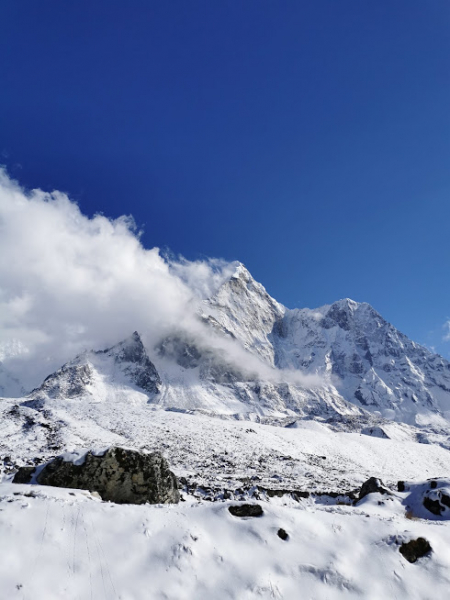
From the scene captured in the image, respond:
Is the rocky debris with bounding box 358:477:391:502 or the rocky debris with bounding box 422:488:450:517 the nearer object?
the rocky debris with bounding box 422:488:450:517

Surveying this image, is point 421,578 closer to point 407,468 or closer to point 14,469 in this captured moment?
point 14,469

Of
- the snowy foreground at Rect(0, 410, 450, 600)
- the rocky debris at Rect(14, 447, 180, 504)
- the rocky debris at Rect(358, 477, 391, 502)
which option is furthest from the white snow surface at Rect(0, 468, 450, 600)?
the rocky debris at Rect(358, 477, 391, 502)

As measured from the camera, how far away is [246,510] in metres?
10.3

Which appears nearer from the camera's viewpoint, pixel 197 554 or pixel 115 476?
pixel 197 554

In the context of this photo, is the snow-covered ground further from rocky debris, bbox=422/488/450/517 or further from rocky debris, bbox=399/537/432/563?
rocky debris, bbox=422/488/450/517

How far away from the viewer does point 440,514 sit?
17141mm

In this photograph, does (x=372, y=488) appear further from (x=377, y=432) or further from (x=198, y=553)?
(x=377, y=432)

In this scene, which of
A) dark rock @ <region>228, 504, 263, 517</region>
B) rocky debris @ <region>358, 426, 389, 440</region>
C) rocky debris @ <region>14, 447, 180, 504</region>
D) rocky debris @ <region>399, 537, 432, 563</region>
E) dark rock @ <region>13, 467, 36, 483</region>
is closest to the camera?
rocky debris @ <region>399, 537, 432, 563</region>

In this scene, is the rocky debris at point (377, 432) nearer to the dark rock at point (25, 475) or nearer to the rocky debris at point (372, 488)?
A: the rocky debris at point (372, 488)

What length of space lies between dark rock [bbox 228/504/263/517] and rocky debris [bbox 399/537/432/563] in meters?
3.64

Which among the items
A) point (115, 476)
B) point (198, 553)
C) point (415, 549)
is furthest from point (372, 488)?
point (198, 553)

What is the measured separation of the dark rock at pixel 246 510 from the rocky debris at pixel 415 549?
3.64 m

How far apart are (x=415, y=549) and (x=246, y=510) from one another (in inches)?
173

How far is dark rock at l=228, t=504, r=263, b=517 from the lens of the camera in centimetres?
1015
